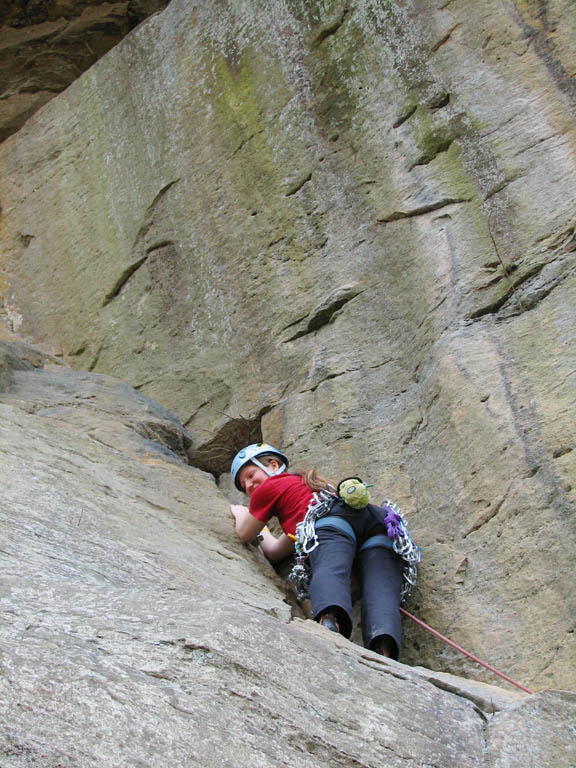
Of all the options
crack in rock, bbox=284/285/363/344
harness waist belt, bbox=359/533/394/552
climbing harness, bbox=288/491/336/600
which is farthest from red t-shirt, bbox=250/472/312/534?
crack in rock, bbox=284/285/363/344

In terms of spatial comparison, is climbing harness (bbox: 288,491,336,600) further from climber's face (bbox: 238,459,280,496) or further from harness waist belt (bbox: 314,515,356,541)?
climber's face (bbox: 238,459,280,496)

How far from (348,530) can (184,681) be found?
2092 millimetres

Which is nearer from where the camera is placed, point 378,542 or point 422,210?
point 378,542

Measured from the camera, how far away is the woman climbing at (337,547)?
4.21 metres

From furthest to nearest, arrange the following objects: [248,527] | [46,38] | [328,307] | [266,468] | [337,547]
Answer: [46,38] → [328,307] → [266,468] → [248,527] → [337,547]

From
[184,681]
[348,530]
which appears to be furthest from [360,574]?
[184,681]

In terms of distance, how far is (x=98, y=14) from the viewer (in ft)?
31.8

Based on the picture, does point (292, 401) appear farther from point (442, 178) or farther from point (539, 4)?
point (539, 4)

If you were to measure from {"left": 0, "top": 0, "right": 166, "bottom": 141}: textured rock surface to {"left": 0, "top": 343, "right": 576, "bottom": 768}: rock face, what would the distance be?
673cm

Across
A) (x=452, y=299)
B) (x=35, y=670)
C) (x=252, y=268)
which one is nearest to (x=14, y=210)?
(x=252, y=268)

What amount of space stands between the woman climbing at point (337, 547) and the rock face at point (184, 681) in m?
0.35

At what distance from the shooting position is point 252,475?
560 centimetres

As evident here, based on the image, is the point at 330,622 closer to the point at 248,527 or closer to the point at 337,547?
the point at 337,547

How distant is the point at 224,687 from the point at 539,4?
5.77 metres
